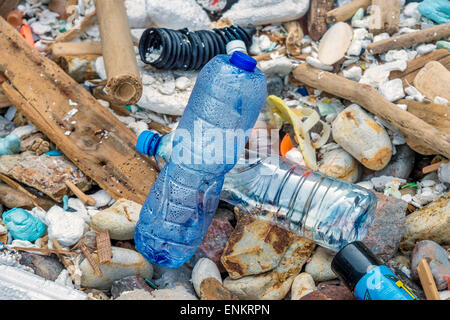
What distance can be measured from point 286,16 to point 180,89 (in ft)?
2.59

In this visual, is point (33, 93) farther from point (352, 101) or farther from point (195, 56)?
point (352, 101)

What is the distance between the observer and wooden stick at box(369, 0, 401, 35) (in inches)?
107

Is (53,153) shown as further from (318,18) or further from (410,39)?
(410,39)

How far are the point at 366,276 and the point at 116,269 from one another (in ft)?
3.27

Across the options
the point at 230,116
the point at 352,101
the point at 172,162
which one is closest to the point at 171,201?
the point at 172,162

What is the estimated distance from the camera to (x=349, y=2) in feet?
9.37

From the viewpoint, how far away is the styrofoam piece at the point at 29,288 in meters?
1.82

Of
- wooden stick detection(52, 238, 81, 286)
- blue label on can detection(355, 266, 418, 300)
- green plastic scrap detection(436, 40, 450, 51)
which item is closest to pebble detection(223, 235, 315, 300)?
blue label on can detection(355, 266, 418, 300)

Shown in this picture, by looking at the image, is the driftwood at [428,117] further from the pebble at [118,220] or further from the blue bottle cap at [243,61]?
the pebble at [118,220]

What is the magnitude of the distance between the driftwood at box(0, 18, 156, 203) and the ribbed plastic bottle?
171 millimetres

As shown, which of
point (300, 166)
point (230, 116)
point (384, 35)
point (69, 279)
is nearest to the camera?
point (69, 279)

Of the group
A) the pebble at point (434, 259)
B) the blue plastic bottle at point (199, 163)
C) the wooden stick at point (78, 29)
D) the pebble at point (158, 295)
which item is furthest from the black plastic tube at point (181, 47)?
the pebble at point (434, 259)

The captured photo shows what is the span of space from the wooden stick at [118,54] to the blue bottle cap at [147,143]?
21 centimetres

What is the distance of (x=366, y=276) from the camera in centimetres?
180
